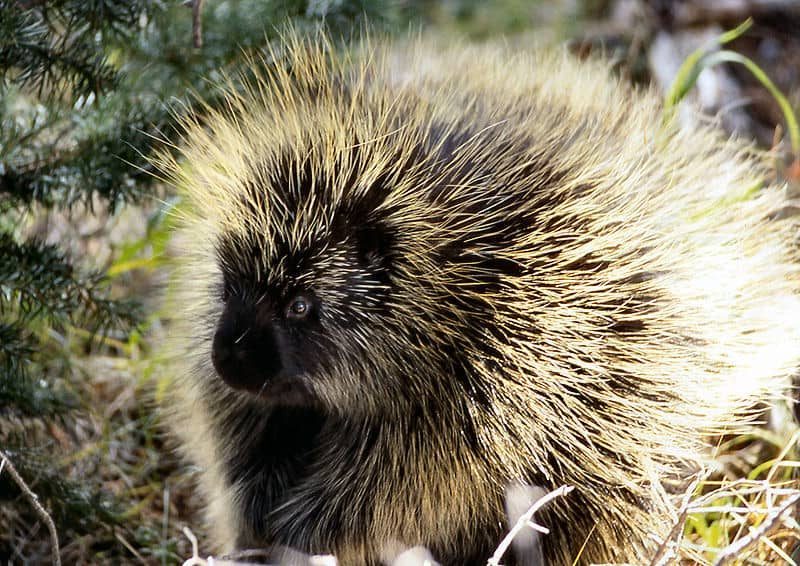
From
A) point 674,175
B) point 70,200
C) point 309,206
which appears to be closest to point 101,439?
point 70,200

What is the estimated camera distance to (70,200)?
2.47m

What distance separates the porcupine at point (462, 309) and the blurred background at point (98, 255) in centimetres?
27

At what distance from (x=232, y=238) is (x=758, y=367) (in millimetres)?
1230

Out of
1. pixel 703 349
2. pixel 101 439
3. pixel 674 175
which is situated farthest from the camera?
pixel 101 439

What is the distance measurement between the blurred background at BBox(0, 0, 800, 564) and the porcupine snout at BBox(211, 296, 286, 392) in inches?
15.7

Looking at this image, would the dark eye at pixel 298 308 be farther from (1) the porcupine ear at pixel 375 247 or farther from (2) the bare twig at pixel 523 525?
(2) the bare twig at pixel 523 525

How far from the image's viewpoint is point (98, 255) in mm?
3193

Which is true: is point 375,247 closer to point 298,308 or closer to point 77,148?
point 298,308

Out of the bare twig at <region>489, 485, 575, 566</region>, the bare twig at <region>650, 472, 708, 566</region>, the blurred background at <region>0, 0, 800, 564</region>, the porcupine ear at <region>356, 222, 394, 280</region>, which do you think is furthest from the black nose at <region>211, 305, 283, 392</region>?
the bare twig at <region>650, 472, 708, 566</region>

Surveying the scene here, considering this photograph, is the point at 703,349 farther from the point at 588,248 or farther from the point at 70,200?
the point at 70,200

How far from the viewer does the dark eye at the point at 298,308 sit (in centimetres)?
198

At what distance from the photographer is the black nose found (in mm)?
1925

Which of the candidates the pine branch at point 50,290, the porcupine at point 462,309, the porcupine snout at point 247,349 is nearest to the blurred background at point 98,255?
the pine branch at point 50,290

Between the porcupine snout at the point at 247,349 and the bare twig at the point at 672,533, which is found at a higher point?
the bare twig at the point at 672,533
